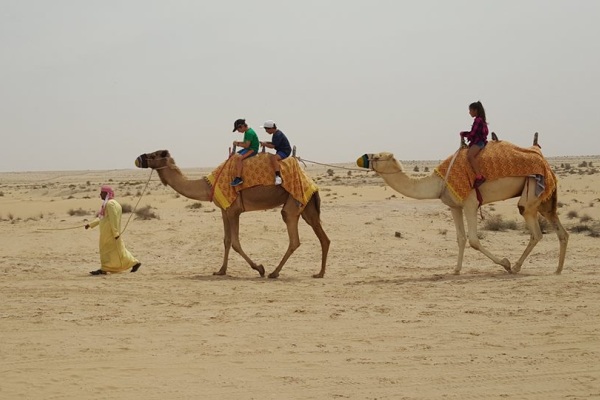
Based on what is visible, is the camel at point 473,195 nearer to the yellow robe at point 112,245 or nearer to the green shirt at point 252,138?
the green shirt at point 252,138

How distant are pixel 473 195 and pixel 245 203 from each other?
3.67 m

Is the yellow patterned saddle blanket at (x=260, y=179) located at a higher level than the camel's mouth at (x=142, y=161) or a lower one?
lower

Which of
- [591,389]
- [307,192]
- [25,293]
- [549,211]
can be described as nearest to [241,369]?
[591,389]

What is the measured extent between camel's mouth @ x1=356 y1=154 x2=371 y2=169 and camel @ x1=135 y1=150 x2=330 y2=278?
0.94m

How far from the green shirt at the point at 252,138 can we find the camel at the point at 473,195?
5.54ft

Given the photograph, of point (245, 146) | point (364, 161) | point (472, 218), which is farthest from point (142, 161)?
point (472, 218)

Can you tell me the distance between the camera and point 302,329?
26.5 feet

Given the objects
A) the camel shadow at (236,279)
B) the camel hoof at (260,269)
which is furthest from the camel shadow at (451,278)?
the camel hoof at (260,269)

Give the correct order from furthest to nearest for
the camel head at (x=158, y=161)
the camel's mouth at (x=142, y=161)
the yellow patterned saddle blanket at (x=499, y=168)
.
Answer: the camel head at (x=158, y=161) → the camel's mouth at (x=142, y=161) → the yellow patterned saddle blanket at (x=499, y=168)

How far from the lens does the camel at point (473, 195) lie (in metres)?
12.5

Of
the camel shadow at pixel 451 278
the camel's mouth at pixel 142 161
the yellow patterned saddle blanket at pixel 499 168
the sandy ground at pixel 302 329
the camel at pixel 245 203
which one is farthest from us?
the camel's mouth at pixel 142 161

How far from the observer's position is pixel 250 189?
497 inches

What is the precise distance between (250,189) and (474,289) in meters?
4.00

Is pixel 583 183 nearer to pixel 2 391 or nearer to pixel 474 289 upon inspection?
pixel 474 289
